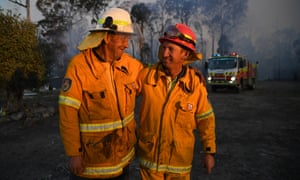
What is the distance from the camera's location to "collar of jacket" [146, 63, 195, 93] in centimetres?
200

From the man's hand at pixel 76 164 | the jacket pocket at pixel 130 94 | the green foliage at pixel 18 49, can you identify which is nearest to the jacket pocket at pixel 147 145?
the jacket pocket at pixel 130 94

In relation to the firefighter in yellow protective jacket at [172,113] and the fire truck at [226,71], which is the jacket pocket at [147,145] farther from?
the fire truck at [226,71]

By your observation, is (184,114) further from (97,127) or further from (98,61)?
(98,61)

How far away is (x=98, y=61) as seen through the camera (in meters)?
1.82

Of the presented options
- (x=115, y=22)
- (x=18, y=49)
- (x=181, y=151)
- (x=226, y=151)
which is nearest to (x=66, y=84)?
(x=115, y=22)

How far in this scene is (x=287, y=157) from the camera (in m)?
4.46

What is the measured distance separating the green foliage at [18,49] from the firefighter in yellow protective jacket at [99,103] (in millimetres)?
7267

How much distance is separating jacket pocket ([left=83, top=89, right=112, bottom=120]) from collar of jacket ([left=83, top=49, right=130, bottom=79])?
0.44 feet

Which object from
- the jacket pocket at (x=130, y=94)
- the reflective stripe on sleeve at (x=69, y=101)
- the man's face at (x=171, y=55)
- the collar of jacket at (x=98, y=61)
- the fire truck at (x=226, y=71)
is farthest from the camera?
the fire truck at (x=226, y=71)

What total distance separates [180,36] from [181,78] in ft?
1.14

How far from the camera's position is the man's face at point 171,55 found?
2.00 m

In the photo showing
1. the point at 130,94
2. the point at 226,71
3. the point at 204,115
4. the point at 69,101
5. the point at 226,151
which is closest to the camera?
the point at 69,101

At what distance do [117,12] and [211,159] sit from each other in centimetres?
146

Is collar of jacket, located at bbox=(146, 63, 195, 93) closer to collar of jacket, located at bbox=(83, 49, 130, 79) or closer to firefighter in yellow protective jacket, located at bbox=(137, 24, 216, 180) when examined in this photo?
firefighter in yellow protective jacket, located at bbox=(137, 24, 216, 180)
